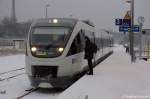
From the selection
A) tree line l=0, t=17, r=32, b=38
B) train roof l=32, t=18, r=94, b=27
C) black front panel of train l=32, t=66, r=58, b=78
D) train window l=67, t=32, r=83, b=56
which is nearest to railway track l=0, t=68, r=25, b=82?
train roof l=32, t=18, r=94, b=27

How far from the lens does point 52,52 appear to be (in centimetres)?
1728

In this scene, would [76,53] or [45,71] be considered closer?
[45,71]

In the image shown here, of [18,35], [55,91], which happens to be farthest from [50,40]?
[18,35]

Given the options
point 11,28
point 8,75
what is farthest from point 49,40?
point 11,28

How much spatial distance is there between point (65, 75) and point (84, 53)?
4.20m

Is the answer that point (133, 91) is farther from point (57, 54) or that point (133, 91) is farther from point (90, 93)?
point (57, 54)

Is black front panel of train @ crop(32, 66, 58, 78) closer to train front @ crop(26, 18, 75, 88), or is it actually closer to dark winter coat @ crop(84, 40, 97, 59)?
→ train front @ crop(26, 18, 75, 88)

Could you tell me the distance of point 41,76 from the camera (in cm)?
1720

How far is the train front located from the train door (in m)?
0.50

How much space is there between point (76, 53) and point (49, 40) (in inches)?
64.2

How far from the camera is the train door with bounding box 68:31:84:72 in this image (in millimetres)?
18103

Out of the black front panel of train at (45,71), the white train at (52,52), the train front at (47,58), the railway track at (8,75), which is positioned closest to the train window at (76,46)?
the white train at (52,52)

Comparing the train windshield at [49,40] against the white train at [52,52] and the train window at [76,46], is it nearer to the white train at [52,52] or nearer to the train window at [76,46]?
the white train at [52,52]

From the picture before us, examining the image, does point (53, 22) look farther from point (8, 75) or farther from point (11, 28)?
point (11, 28)
